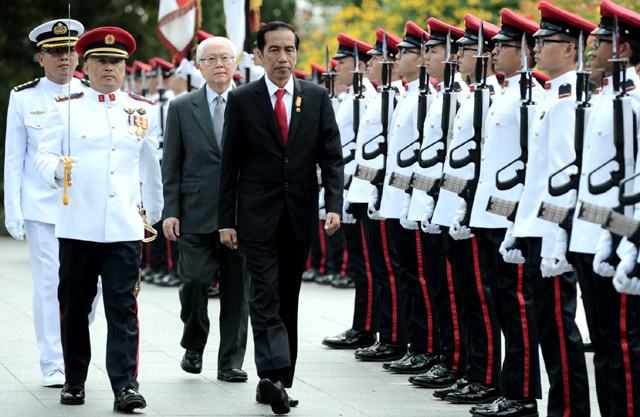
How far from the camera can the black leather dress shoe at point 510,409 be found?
22.2 ft

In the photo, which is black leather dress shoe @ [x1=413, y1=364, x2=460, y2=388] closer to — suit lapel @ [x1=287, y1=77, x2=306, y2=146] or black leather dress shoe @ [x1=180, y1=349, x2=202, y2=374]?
black leather dress shoe @ [x1=180, y1=349, x2=202, y2=374]

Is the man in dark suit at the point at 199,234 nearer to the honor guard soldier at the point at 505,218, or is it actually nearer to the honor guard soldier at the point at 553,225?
the honor guard soldier at the point at 505,218

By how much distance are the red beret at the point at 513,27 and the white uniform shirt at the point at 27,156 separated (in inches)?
96.9

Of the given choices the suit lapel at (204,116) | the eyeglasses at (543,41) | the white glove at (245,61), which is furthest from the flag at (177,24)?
the eyeglasses at (543,41)

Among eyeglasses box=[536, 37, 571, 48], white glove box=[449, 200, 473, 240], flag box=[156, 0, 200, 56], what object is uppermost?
flag box=[156, 0, 200, 56]

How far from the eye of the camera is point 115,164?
7082 millimetres

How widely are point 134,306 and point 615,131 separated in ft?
9.14

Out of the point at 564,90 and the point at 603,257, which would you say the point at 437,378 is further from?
the point at 603,257

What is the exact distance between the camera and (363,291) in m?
9.46

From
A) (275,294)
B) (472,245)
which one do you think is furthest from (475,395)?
(275,294)

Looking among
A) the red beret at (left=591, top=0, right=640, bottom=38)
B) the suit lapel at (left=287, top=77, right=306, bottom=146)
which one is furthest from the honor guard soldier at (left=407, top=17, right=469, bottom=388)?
the red beret at (left=591, top=0, right=640, bottom=38)

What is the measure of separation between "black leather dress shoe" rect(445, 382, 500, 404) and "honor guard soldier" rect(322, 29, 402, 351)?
1.62 m

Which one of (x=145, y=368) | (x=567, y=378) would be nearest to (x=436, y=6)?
(x=145, y=368)

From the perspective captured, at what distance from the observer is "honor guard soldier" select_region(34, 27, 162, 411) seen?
6.96m
